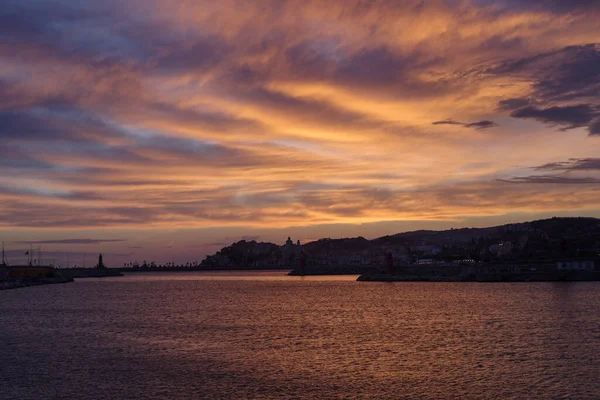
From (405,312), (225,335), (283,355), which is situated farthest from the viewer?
(405,312)

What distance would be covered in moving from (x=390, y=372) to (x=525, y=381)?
8.00 metres

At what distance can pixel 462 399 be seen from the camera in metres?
31.5

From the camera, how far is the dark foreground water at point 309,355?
3412 centimetres

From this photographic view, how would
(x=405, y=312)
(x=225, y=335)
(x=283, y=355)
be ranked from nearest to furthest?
(x=283, y=355), (x=225, y=335), (x=405, y=312)

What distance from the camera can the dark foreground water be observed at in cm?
3412

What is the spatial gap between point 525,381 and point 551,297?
226ft

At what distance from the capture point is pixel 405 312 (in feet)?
261

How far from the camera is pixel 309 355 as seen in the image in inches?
1773

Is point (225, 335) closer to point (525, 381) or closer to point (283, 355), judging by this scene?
point (283, 355)

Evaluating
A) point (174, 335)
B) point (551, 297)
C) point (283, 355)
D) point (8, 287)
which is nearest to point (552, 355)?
point (283, 355)

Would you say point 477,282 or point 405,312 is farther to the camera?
point 477,282

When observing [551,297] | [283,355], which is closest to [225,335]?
[283,355]

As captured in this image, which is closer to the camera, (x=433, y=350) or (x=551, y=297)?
(x=433, y=350)

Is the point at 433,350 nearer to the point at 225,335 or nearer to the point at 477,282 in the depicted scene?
the point at 225,335
